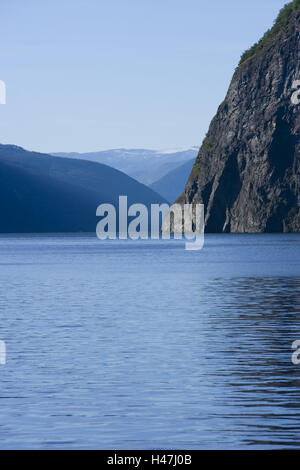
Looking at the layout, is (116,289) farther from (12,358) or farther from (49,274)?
(12,358)

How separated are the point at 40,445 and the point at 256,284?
54.3m

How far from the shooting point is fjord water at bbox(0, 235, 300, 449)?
862 inches

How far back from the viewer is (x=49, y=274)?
95125mm

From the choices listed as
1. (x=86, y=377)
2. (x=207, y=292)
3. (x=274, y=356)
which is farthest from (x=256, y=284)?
(x=86, y=377)

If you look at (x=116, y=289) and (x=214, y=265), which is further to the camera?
(x=214, y=265)

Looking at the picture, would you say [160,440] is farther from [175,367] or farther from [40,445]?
[175,367]

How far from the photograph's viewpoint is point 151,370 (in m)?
30.9

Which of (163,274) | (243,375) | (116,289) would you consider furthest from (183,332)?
(163,274)

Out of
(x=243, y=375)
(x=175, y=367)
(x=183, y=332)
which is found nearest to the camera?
(x=243, y=375)

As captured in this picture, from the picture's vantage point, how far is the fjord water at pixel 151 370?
21.9m
